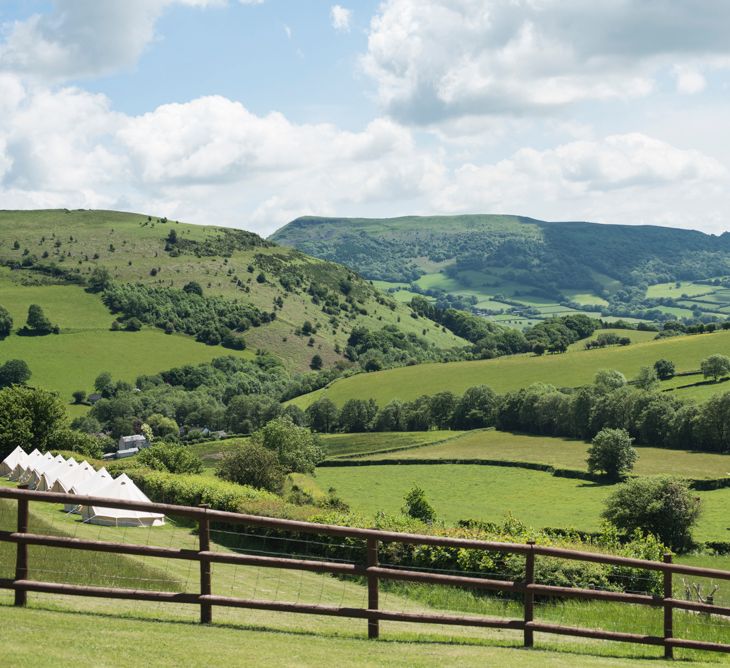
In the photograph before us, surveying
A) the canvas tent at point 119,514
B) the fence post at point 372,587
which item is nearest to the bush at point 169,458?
the canvas tent at point 119,514

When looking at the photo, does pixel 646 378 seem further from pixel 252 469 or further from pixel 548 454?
pixel 252 469

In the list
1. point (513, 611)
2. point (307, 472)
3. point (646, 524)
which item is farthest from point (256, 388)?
point (513, 611)

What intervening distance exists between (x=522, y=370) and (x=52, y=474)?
110897 mm

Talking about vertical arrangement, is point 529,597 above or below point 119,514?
above

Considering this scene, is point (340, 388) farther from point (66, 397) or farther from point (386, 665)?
point (386, 665)

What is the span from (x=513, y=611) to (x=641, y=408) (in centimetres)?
9048

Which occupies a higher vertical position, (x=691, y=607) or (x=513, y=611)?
(x=691, y=607)

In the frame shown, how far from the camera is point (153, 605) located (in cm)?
1595

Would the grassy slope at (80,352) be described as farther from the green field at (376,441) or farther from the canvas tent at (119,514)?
the canvas tent at (119,514)

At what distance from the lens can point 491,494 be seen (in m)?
86.4

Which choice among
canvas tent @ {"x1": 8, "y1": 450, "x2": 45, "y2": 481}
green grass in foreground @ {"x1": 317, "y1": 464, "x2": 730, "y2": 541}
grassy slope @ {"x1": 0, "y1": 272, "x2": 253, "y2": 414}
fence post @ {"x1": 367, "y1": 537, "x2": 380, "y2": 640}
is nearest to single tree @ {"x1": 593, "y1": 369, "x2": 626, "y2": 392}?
green grass in foreground @ {"x1": 317, "y1": 464, "x2": 730, "y2": 541}

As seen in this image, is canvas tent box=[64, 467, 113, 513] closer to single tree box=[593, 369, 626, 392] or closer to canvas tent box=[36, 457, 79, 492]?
canvas tent box=[36, 457, 79, 492]

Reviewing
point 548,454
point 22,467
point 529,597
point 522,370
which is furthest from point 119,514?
point 522,370

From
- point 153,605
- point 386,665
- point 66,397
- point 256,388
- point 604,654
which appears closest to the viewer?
point 386,665
